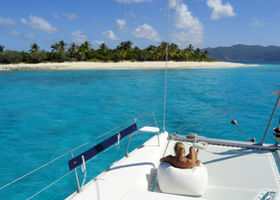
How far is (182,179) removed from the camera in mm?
3266

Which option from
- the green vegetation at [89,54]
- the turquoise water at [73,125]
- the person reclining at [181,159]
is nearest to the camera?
the person reclining at [181,159]

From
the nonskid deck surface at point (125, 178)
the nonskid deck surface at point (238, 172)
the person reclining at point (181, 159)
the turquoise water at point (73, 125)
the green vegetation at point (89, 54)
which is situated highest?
the green vegetation at point (89, 54)

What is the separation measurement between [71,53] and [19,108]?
191 feet

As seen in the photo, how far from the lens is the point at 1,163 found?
Result: 8070mm

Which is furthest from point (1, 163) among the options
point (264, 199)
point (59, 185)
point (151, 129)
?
point (264, 199)

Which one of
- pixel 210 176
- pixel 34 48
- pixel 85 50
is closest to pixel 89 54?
pixel 85 50

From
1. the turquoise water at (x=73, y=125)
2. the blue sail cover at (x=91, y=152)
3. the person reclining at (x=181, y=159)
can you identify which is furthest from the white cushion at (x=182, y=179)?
the turquoise water at (x=73, y=125)

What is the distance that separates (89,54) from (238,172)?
7479cm

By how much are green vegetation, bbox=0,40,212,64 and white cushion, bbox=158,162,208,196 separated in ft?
233

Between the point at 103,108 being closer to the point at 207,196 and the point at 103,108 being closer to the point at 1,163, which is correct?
the point at 1,163

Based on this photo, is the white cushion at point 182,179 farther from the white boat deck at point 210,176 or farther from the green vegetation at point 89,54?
the green vegetation at point 89,54

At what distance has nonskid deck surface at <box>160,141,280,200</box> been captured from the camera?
3.65 metres

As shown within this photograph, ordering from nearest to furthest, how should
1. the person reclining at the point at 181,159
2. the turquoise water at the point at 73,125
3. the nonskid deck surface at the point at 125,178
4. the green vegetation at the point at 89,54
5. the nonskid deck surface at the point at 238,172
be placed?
the nonskid deck surface at the point at 125,178 < the person reclining at the point at 181,159 < the nonskid deck surface at the point at 238,172 < the turquoise water at the point at 73,125 < the green vegetation at the point at 89,54

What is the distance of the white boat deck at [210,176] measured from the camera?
301 cm
